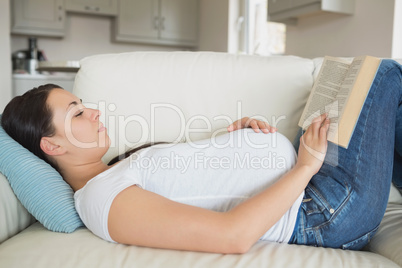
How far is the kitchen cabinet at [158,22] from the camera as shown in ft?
16.1

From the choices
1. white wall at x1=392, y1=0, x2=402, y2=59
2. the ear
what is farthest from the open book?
white wall at x1=392, y1=0, x2=402, y2=59

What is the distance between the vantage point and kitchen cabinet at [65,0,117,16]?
4602mm

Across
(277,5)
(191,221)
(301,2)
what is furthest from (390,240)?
(277,5)

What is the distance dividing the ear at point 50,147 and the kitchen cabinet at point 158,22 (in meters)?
4.00

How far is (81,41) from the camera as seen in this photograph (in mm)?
4922

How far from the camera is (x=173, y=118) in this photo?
146cm

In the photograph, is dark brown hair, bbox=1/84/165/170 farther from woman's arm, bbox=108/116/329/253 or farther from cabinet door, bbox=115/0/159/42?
cabinet door, bbox=115/0/159/42

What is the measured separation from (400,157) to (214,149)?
637mm

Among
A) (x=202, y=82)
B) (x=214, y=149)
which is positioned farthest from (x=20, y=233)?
(x=202, y=82)

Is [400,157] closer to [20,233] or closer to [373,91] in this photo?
[373,91]

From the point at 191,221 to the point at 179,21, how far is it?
15.2ft

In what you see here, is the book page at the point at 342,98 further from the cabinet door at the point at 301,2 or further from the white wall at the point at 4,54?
the white wall at the point at 4,54

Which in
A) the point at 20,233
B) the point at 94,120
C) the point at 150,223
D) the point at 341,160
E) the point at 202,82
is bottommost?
the point at 20,233

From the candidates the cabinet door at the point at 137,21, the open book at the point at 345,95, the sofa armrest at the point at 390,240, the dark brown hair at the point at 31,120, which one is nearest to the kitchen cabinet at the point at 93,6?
the cabinet door at the point at 137,21
